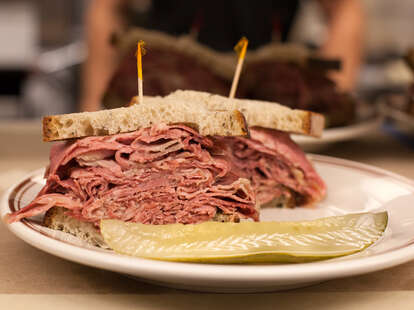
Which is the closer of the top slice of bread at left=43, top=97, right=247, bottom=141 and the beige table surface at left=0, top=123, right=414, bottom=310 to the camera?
the beige table surface at left=0, top=123, right=414, bottom=310

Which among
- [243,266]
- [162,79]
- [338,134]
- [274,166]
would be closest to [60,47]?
[162,79]

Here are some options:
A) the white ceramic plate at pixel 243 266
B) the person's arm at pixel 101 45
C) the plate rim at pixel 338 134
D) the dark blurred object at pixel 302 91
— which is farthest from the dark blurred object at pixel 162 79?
the white ceramic plate at pixel 243 266

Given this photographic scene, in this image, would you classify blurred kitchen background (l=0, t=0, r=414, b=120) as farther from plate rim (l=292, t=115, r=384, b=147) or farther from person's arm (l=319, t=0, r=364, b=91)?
plate rim (l=292, t=115, r=384, b=147)

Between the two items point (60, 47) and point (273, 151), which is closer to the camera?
point (273, 151)

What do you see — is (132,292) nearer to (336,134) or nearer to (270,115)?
(270,115)

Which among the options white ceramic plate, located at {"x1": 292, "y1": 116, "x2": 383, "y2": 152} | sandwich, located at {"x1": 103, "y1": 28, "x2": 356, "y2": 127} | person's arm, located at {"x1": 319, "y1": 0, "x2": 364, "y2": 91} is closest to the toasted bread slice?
white ceramic plate, located at {"x1": 292, "y1": 116, "x2": 383, "y2": 152}

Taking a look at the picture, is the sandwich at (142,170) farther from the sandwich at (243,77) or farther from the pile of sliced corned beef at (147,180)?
the sandwich at (243,77)
